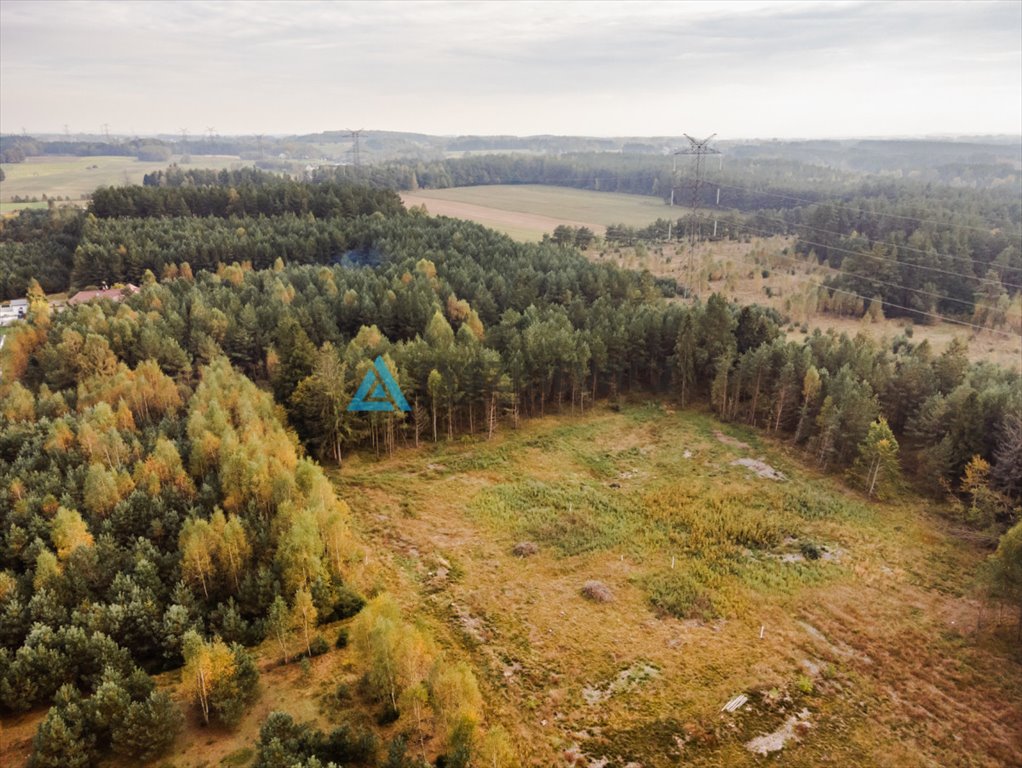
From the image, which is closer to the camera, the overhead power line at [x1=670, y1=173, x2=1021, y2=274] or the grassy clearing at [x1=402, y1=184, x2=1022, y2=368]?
the grassy clearing at [x1=402, y1=184, x2=1022, y2=368]

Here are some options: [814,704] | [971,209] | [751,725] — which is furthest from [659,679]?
[971,209]

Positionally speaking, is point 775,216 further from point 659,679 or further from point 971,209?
point 659,679

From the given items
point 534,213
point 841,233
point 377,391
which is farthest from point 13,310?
point 841,233

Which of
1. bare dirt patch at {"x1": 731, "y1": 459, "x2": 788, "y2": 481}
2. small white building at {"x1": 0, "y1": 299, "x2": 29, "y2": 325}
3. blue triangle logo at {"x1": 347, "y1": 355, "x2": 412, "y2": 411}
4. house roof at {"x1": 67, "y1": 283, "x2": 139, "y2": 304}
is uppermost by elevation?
house roof at {"x1": 67, "y1": 283, "x2": 139, "y2": 304}

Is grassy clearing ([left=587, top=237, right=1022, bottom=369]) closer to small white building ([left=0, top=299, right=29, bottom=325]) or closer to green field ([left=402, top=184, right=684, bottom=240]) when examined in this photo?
green field ([left=402, top=184, right=684, bottom=240])

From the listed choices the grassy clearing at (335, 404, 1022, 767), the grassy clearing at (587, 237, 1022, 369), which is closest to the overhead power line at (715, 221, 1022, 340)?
the grassy clearing at (587, 237, 1022, 369)

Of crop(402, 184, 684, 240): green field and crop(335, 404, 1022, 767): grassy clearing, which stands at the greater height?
crop(402, 184, 684, 240): green field
